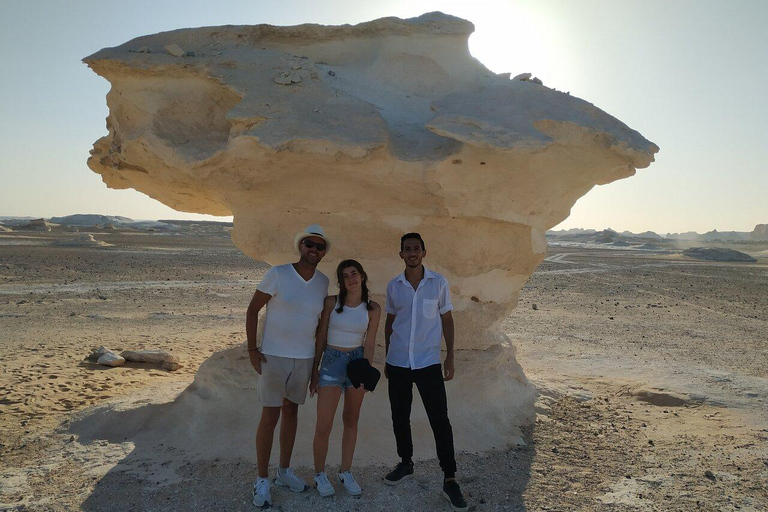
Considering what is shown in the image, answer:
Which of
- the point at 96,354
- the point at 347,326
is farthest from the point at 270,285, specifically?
the point at 96,354

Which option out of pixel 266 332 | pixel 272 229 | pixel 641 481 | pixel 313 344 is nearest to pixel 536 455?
pixel 641 481

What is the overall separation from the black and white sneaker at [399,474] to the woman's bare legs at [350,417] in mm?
314

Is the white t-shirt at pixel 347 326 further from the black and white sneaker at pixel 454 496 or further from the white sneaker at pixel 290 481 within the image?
the black and white sneaker at pixel 454 496

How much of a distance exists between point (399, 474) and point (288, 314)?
126 centimetres

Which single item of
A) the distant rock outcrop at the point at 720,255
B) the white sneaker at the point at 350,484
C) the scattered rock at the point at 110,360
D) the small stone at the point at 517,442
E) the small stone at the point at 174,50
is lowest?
the small stone at the point at 517,442

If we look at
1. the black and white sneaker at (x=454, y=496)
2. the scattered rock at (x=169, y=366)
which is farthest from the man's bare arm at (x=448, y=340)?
the scattered rock at (x=169, y=366)

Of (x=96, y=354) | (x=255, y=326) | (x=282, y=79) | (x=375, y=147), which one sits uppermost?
(x=282, y=79)

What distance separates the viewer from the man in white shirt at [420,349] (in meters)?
3.16

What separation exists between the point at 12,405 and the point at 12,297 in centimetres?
783

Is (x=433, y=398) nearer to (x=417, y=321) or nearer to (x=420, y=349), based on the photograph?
(x=420, y=349)

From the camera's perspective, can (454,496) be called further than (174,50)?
No

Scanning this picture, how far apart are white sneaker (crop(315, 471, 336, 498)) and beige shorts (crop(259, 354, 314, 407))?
51 cm

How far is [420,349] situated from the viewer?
317 cm

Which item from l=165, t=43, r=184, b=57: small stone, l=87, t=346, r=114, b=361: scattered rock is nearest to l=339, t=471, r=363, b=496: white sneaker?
l=165, t=43, r=184, b=57: small stone
